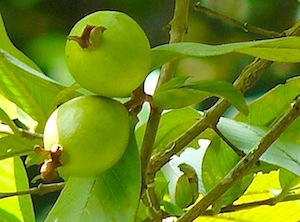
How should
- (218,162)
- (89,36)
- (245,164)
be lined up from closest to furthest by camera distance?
(89,36) < (245,164) < (218,162)

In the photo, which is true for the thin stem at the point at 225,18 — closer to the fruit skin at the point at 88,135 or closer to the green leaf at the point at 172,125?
the green leaf at the point at 172,125

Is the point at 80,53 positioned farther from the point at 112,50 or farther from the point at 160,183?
the point at 160,183

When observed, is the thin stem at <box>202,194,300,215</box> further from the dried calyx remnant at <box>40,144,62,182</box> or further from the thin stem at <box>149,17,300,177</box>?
the dried calyx remnant at <box>40,144,62,182</box>

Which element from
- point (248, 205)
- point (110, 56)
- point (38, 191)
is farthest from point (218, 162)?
point (110, 56)

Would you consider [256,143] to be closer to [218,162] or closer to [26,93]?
[218,162]

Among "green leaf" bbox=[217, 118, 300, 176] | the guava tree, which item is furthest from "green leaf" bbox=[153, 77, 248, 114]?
"green leaf" bbox=[217, 118, 300, 176]

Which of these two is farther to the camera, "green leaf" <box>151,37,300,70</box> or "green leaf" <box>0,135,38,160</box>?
"green leaf" <box>0,135,38,160</box>

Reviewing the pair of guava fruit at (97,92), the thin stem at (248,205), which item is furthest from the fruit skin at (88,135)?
the thin stem at (248,205)
